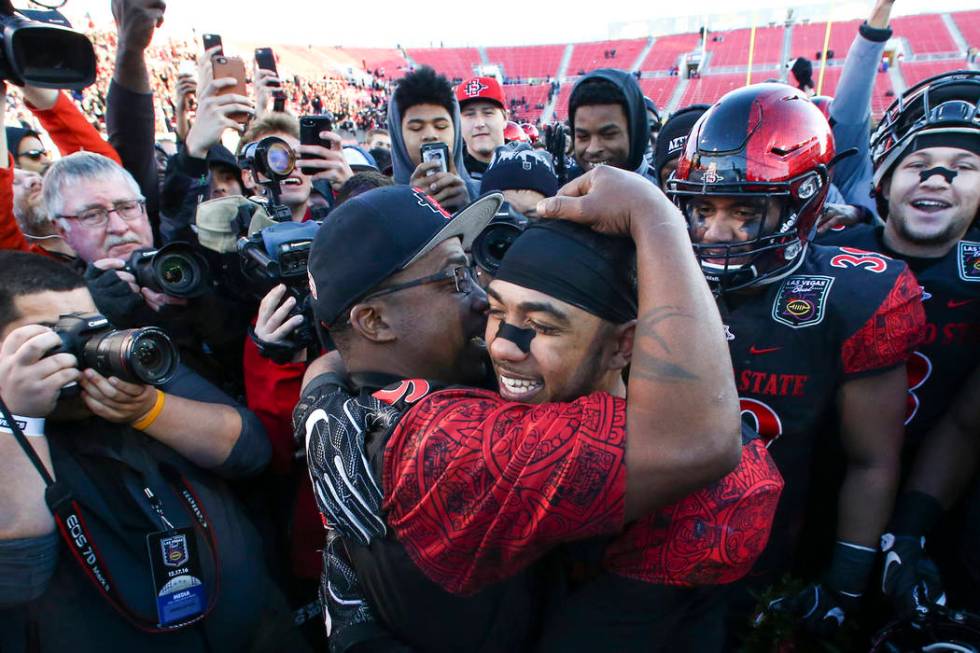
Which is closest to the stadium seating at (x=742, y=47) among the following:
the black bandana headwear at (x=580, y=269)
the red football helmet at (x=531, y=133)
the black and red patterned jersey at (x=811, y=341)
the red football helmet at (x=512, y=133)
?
the red football helmet at (x=531, y=133)

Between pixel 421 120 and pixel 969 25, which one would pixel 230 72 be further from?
pixel 969 25

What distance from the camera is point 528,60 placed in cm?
5628

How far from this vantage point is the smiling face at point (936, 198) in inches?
83.8

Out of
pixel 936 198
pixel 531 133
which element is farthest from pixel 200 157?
pixel 531 133

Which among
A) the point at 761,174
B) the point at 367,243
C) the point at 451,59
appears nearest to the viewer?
the point at 367,243

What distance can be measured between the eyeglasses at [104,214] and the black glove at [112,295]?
48 centimetres

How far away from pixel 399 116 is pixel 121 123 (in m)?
1.66

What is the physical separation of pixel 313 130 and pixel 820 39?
54200mm

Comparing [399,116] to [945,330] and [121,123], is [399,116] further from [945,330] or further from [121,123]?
[945,330]

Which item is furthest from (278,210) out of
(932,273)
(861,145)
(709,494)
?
(861,145)

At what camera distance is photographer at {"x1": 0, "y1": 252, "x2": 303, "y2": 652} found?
5.12 ft

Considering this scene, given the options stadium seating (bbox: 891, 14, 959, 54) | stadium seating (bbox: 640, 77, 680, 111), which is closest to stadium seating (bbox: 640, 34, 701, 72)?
stadium seating (bbox: 640, 77, 680, 111)

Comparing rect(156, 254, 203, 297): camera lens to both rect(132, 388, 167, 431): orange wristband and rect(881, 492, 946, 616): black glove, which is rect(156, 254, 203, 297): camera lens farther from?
rect(881, 492, 946, 616): black glove

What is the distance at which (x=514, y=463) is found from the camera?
108cm
